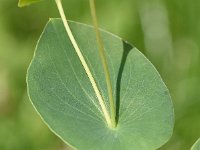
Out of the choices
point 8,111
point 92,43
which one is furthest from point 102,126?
point 8,111

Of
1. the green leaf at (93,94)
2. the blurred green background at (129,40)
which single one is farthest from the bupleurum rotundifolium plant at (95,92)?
the blurred green background at (129,40)

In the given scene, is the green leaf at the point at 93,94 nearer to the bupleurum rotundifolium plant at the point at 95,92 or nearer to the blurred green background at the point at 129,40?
the bupleurum rotundifolium plant at the point at 95,92

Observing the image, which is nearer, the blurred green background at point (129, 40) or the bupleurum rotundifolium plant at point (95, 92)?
the bupleurum rotundifolium plant at point (95, 92)

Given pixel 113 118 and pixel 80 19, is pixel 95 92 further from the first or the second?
pixel 80 19

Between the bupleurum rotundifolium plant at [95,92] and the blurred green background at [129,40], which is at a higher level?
the bupleurum rotundifolium plant at [95,92]

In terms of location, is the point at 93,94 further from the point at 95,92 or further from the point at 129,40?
the point at 129,40

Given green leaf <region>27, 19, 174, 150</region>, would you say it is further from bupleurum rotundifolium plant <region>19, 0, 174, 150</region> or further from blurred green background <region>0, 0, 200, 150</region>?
blurred green background <region>0, 0, 200, 150</region>

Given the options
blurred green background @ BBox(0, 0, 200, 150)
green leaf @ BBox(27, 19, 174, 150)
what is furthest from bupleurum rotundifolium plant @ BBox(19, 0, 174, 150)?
blurred green background @ BBox(0, 0, 200, 150)
